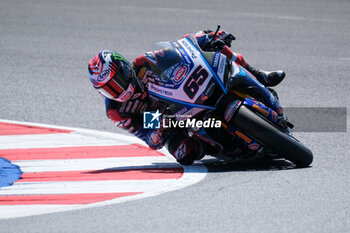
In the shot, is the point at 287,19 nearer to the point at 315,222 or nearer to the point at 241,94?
the point at 241,94

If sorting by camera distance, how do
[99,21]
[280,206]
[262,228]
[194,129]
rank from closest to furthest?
[262,228]
[280,206]
[194,129]
[99,21]

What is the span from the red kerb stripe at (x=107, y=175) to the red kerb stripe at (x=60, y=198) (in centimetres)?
52

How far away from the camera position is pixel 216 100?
22.4ft

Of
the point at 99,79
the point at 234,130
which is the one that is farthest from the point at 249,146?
the point at 99,79

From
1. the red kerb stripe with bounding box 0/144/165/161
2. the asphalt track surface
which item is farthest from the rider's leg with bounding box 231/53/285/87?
the red kerb stripe with bounding box 0/144/165/161

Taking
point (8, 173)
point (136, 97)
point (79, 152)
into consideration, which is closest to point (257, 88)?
point (136, 97)

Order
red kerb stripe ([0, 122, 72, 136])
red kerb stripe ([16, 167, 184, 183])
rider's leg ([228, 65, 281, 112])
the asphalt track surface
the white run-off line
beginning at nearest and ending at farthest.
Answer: the asphalt track surface → the white run-off line → red kerb stripe ([16, 167, 184, 183]) → rider's leg ([228, 65, 281, 112]) → red kerb stripe ([0, 122, 72, 136])

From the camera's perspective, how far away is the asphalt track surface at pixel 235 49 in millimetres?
5312

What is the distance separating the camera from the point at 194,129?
22.7 feet

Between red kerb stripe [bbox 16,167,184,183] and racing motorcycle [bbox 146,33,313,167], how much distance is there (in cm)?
50

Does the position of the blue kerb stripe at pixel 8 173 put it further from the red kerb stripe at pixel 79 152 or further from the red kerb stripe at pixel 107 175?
the red kerb stripe at pixel 79 152

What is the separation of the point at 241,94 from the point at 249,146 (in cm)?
54

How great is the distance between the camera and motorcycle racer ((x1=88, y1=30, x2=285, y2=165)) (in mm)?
6617

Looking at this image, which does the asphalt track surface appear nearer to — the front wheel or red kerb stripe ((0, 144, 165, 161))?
the front wheel
